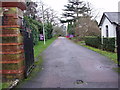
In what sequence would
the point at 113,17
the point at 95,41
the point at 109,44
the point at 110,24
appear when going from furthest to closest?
the point at 113,17
the point at 110,24
the point at 95,41
the point at 109,44

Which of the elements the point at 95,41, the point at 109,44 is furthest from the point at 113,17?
the point at 109,44

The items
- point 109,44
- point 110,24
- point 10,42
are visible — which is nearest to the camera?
point 10,42

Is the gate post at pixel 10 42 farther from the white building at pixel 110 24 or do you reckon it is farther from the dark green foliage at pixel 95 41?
the white building at pixel 110 24

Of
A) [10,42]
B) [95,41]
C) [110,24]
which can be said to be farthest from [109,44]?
[10,42]

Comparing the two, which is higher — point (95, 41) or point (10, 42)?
point (10, 42)

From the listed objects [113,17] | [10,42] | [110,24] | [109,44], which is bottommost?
[109,44]

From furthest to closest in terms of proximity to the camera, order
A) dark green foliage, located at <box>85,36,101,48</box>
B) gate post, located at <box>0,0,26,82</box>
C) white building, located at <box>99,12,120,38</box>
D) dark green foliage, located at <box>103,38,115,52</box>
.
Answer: white building, located at <box>99,12,120,38</box> < dark green foliage, located at <box>85,36,101,48</box> < dark green foliage, located at <box>103,38,115,52</box> < gate post, located at <box>0,0,26,82</box>

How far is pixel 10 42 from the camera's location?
5312 millimetres

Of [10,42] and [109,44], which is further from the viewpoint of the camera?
[109,44]

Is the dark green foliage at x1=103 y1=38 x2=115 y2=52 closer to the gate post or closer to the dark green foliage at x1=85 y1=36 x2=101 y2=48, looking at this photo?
the dark green foliage at x1=85 y1=36 x2=101 y2=48

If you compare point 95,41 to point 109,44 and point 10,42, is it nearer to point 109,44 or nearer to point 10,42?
point 109,44

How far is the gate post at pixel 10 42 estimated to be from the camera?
17.3 ft

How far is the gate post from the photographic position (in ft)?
17.3

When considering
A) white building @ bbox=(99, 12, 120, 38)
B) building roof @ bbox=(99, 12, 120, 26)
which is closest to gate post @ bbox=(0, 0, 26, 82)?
white building @ bbox=(99, 12, 120, 38)
